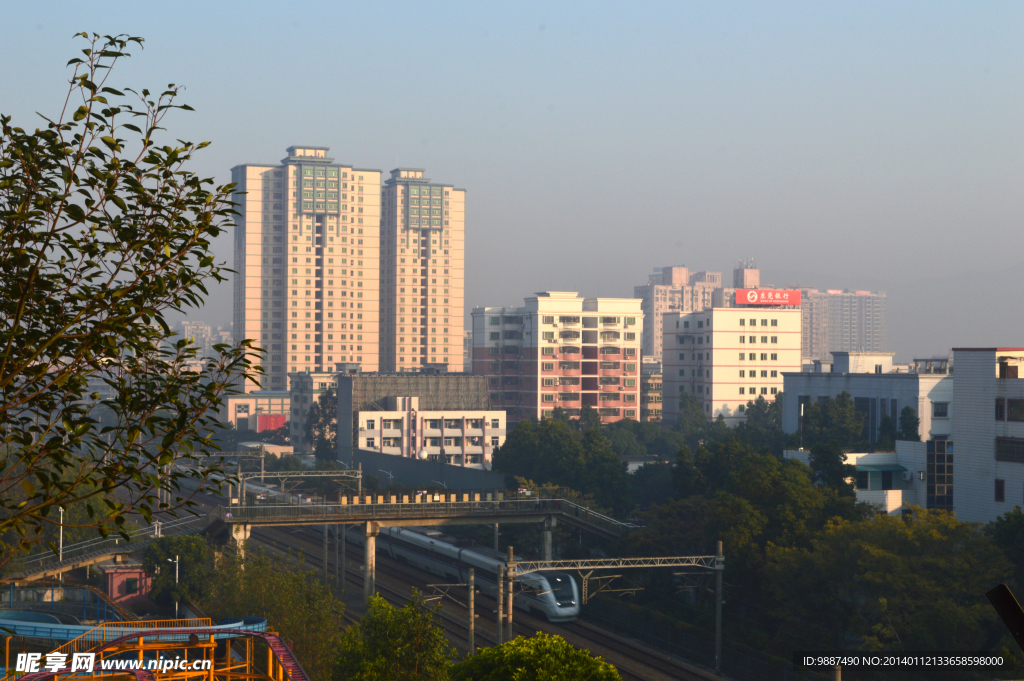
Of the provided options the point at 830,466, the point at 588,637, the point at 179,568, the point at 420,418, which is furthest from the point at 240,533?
the point at 420,418

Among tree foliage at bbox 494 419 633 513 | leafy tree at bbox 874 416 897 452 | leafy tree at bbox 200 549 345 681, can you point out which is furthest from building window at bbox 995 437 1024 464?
leafy tree at bbox 200 549 345 681

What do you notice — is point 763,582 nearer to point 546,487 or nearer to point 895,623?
point 895,623

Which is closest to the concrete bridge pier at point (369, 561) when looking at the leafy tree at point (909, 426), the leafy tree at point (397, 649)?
the leafy tree at point (397, 649)

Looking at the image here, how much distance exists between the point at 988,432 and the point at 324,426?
10334 centimetres

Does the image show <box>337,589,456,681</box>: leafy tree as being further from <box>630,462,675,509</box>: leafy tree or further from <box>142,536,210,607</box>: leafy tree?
<box>630,462,675,509</box>: leafy tree

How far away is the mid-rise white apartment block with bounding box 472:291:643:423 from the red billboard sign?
712 inches

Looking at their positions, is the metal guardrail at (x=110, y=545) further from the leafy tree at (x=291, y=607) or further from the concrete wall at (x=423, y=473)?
the concrete wall at (x=423, y=473)

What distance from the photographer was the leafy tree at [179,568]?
6206 cm

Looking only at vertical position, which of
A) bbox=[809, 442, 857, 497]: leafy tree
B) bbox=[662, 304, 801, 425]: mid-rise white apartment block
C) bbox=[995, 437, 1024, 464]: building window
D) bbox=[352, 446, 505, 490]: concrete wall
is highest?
bbox=[662, 304, 801, 425]: mid-rise white apartment block

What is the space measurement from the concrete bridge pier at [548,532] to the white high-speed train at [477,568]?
340cm

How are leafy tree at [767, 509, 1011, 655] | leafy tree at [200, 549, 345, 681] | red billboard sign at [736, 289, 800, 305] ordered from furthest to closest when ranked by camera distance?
red billboard sign at [736, 289, 800, 305] < leafy tree at [767, 509, 1011, 655] < leafy tree at [200, 549, 345, 681]

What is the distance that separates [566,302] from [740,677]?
11813cm

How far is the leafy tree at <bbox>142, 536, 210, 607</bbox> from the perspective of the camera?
62062 millimetres

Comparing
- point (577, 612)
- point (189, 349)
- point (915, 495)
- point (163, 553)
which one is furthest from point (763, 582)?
point (189, 349)
